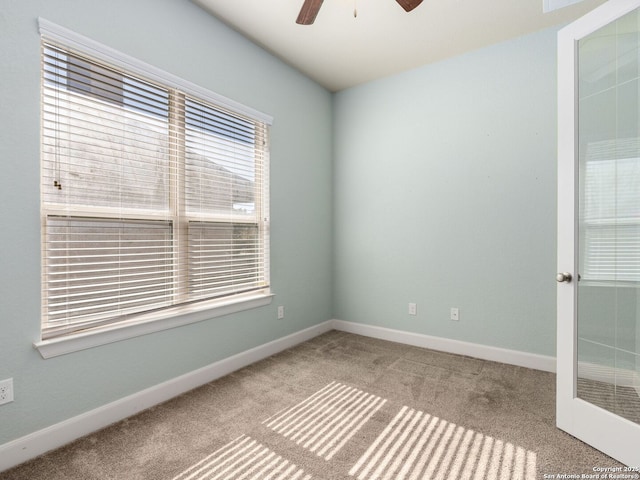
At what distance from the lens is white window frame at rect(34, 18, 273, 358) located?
1.69m

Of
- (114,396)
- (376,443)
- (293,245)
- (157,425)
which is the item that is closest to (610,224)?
(376,443)

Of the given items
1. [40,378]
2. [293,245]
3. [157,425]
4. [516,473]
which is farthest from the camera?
[293,245]

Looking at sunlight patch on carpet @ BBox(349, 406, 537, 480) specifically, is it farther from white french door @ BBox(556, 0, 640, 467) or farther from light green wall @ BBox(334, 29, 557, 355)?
light green wall @ BBox(334, 29, 557, 355)

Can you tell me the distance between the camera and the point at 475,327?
9.66 feet

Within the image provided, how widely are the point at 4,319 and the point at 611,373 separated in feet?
9.81

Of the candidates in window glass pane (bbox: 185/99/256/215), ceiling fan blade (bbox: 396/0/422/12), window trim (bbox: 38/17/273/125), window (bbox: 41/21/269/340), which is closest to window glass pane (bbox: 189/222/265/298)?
window (bbox: 41/21/269/340)

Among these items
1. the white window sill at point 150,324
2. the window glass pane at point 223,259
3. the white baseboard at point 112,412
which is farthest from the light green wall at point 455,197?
the white baseboard at point 112,412

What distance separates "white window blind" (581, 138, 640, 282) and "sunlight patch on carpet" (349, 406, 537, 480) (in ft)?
3.34

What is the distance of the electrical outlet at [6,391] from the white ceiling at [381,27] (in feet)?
8.35

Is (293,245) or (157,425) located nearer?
(157,425)

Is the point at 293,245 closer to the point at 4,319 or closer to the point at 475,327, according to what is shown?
the point at 475,327

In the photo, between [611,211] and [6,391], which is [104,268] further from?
[611,211]

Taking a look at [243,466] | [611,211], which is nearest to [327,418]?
[243,466]

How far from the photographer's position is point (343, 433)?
183 cm
